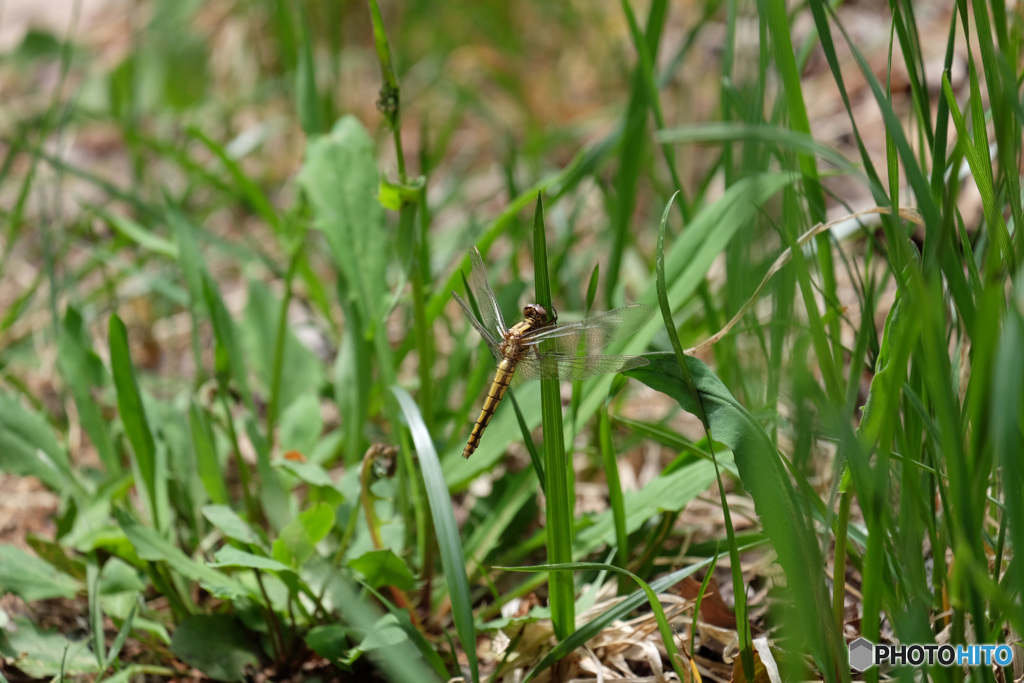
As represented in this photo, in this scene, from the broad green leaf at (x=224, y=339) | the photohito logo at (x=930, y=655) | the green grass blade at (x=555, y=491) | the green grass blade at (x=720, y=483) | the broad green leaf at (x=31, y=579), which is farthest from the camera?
the broad green leaf at (x=224, y=339)

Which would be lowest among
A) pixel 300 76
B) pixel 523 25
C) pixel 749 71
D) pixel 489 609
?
pixel 489 609

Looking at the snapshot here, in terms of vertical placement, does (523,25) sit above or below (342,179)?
above

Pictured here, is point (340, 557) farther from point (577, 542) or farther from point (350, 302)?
point (350, 302)

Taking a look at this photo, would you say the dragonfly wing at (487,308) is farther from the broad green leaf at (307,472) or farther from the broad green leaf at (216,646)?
the broad green leaf at (216,646)

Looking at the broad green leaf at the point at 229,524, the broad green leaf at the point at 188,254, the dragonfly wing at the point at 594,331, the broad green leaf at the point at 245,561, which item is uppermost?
the broad green leaf at the point at 188,254

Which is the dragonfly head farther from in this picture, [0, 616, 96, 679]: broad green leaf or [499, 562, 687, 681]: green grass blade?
[0, 616, 96, 679]: broad green leaf

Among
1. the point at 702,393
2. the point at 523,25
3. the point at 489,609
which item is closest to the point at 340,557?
the point at 489,609

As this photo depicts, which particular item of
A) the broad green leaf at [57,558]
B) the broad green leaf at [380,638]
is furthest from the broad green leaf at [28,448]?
the broad green leaf at [380,638]
